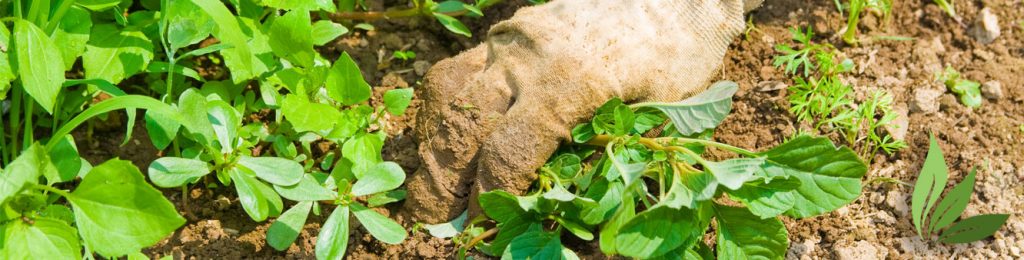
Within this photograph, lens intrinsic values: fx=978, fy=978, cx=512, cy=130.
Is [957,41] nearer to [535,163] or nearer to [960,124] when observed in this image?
[960,124]

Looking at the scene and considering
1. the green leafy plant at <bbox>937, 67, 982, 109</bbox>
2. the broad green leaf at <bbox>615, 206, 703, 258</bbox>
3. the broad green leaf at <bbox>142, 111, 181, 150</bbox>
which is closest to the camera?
the broad green leaf at <bbox>615, 206, 703, 258</bbox>

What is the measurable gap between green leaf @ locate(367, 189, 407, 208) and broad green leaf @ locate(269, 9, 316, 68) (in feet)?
1.29

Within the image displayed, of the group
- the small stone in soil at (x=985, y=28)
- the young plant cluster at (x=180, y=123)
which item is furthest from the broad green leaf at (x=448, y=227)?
the small stone in soil at (x=985, y=28)

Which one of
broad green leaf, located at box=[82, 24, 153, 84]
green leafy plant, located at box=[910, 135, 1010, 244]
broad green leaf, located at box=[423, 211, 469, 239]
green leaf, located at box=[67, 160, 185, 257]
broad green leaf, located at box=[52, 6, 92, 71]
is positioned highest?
broad green leaf, located at box=[52, 6, 92, 71]

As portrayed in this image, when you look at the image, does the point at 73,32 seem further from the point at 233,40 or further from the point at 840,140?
the point at 840,140

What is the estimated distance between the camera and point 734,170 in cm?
230

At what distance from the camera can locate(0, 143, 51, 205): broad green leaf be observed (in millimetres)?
2098

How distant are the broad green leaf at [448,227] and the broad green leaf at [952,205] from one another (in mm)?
1269

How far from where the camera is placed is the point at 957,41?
3109mm

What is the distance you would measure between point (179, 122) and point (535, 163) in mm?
895

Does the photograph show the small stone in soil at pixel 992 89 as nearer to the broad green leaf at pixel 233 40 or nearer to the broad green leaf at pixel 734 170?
the broad green leaf at pixel 734 170

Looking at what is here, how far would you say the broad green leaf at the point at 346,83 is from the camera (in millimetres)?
2545

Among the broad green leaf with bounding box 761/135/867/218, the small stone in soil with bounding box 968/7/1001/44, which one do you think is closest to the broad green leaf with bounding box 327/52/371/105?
the broad green leaf with bounding box 761/135/867/218

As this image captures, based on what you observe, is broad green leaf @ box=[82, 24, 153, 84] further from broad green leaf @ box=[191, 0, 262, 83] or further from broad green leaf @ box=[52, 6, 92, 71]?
broad green leaf @ box=[191, 0, 262, 83]
